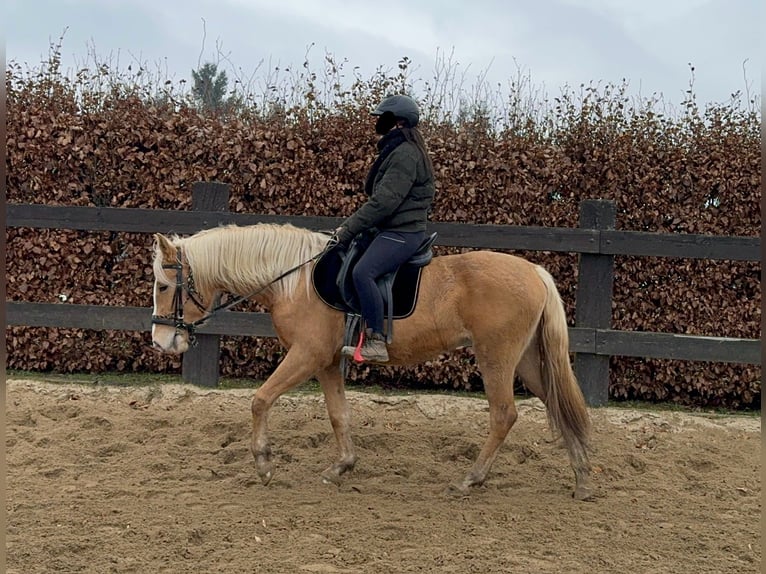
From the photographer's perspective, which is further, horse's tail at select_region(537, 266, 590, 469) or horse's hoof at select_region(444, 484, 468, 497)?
horse's tail at select_region(537, 266, 590, 469)

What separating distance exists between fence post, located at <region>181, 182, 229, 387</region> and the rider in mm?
2681

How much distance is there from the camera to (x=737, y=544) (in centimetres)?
414

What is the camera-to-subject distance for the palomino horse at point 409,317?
16.3 ft

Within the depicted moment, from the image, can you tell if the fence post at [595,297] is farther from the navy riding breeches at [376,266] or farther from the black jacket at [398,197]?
the navy riding breeches at [376,266]

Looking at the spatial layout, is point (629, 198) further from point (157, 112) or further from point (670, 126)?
point (157, 112)

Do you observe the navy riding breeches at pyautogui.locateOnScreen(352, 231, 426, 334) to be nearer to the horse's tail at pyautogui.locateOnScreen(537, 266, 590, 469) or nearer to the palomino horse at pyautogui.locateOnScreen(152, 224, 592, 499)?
the palomino horse at pyautogui.locateOnScreen(152, 224, 592, 499)

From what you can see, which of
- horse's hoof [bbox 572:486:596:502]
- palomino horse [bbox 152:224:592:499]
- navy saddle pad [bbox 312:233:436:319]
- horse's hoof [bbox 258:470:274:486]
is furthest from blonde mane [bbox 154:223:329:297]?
horse's hoof [bbox 572:486:596:502]

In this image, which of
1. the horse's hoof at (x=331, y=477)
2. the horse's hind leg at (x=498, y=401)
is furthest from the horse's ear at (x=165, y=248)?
the horse's hind leg at (x=498, y=401)

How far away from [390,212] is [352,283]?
555 mm

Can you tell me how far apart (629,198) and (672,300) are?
1.10 metres

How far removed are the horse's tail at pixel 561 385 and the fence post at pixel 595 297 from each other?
6.29 ft

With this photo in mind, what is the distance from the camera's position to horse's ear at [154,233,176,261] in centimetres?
494

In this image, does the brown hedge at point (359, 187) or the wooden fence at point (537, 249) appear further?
the brown hedge at point (359, 187)

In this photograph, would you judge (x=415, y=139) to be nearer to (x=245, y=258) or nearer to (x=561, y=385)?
(x=245, y=258)
